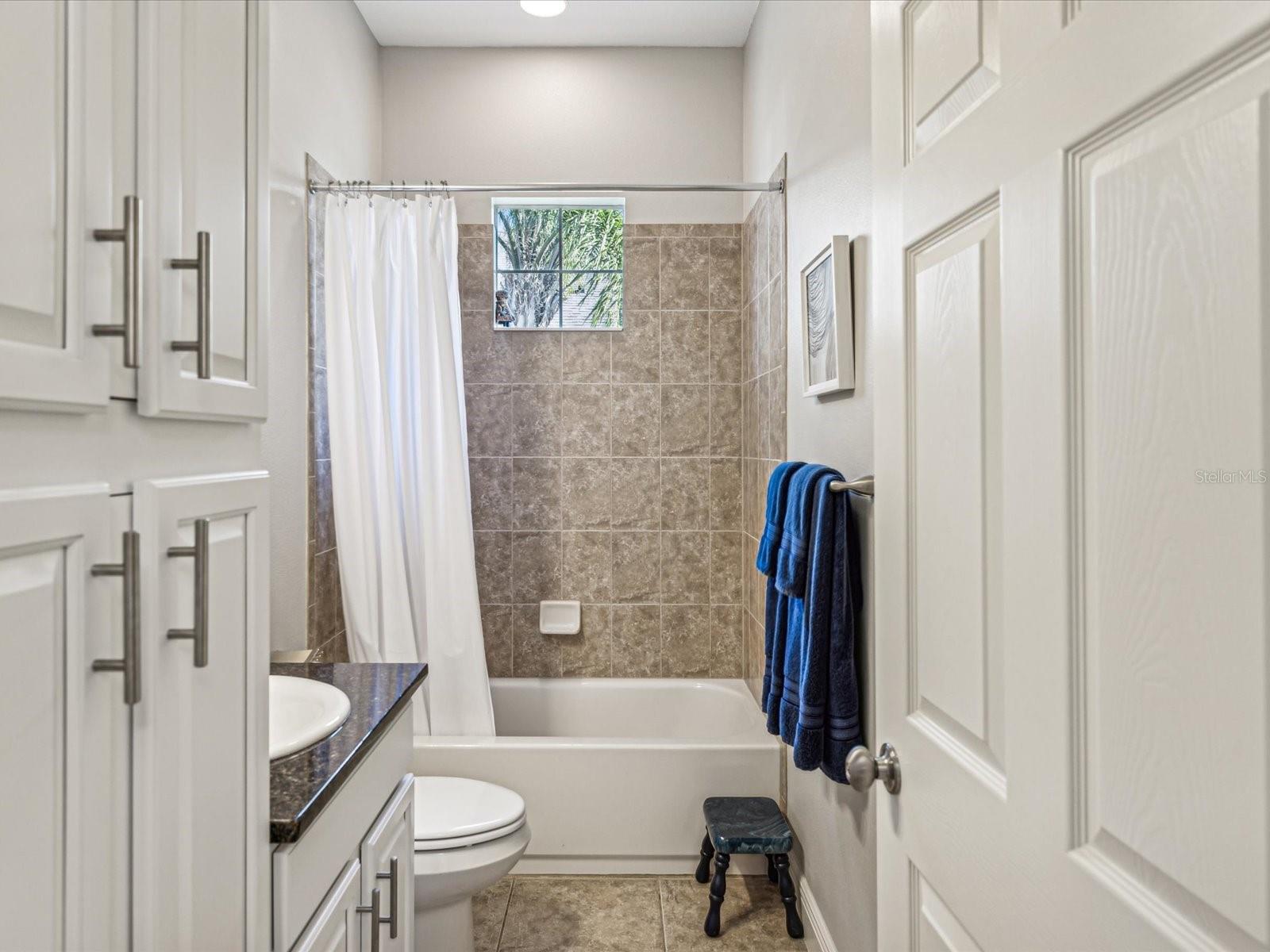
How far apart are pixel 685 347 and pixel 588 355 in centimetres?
38

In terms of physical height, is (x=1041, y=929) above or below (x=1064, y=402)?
below

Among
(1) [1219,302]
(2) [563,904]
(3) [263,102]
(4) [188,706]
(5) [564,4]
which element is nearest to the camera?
(1) [1219,302]

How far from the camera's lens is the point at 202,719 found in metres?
0.80

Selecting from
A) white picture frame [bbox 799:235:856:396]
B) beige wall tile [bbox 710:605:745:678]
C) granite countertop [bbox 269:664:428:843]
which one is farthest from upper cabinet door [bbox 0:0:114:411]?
beige wall tile [bbox 710:605:745:678]

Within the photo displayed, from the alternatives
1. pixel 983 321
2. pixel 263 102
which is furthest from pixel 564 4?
pixel 983 321

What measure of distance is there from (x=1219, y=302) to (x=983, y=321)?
30 centimetres

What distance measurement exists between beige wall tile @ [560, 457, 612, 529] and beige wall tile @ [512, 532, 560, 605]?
0.10 m

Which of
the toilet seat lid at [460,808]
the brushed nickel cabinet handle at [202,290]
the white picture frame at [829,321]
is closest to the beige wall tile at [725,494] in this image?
the white picture frame at [829,321]

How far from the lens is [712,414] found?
3303 mm

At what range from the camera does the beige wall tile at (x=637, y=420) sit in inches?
130

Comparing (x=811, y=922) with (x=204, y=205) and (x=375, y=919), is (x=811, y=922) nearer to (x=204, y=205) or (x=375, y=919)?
(x=375, y=919)

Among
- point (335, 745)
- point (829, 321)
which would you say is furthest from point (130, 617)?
point (829, 321)

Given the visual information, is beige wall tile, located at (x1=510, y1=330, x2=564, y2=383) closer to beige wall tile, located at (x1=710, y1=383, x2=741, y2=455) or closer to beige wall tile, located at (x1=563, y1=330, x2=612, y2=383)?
beige wall tile, located at (x1=563, y1=330, x2=612, y2=383)

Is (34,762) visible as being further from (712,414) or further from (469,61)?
(469,61)
